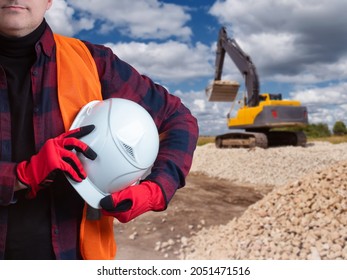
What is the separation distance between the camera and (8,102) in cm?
169

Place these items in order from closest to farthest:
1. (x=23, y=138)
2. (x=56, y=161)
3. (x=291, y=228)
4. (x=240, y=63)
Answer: (x=56, y=161), (x=23, y=138), (x=291, y=228), (x=240, y=63)

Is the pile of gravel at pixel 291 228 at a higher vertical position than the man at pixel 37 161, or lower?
lower

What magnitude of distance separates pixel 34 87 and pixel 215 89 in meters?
14.9

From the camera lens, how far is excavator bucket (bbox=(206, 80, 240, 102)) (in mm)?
16250

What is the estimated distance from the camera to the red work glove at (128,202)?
154cm

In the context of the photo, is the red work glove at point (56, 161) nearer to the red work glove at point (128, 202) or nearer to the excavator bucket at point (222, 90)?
the red work glove at point (128, 202)

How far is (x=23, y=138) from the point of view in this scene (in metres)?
1.69

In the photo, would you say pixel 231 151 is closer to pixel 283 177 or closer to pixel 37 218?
pixel 283 177

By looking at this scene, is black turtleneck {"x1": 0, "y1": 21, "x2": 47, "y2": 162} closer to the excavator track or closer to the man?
the man

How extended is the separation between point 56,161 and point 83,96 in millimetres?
406

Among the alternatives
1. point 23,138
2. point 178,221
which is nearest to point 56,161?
point 23,138

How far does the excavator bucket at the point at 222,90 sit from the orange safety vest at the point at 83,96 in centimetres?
1449

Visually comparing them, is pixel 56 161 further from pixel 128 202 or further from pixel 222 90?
pixel 222 90

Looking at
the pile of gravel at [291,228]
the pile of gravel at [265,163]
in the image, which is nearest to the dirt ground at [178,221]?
the pile of gravel at [291,228]
